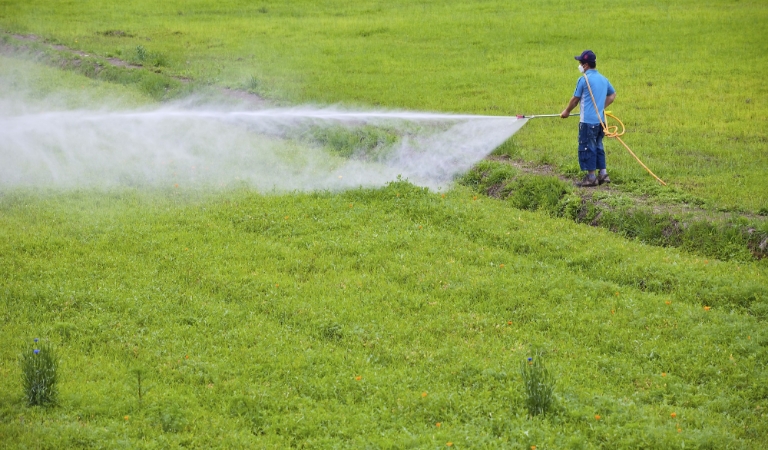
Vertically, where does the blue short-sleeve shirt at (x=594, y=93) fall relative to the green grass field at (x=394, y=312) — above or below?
above

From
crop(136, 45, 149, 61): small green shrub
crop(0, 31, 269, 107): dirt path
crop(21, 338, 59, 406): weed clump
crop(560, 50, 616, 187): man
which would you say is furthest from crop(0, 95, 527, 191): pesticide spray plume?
crop(21, 338, 59, 406): weed clump

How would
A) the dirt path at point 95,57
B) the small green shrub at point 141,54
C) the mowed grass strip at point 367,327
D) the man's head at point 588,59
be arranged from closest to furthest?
1. the mowed grass strip at point 367,327
2. the man's head at point 588,59
3. the dirt path at point 95,57
4. the small green shrub at point 141,54

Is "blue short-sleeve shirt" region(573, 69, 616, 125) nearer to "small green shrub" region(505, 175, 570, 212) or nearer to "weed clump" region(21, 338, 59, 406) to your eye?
"small green shrub" region(505, 175, 570, 212)

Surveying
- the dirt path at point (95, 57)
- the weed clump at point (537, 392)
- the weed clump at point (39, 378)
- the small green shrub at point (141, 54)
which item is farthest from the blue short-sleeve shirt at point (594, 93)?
the small green shrub at point (141, 54)

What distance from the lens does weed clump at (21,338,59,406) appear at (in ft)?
20.7

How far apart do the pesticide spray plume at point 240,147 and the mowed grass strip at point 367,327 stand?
1.66m

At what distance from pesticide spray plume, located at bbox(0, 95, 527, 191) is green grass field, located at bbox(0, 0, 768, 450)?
77 centimetres

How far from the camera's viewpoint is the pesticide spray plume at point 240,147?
12875mm

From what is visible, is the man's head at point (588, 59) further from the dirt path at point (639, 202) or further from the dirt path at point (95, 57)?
the dirt path at point (95, 57)

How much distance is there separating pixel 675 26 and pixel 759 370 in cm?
1921

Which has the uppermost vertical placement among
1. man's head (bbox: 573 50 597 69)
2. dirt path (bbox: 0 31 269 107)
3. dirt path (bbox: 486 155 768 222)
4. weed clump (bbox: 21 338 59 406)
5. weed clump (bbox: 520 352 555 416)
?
dirt path (bbox: 0 31 269 107)

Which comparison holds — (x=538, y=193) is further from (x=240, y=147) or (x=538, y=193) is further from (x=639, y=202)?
(x=240, y=147)

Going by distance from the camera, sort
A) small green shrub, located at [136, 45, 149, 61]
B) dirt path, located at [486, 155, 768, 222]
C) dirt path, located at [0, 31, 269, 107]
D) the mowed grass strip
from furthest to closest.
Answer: small green shrub, located at [136, 45, 149, 61], dirt path, located at [0, 31, 269, 107], dirt path, located at [486, 155, 768, 222], the mowed grass strip

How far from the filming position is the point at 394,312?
827 centimetres
